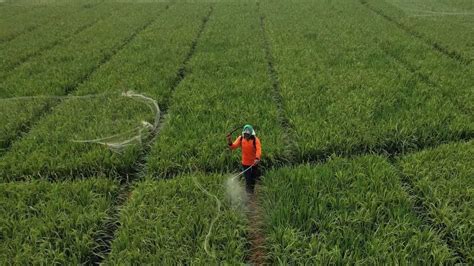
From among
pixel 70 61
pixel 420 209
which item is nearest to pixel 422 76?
pixel 420 209

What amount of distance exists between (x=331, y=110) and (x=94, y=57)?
6.24 meters

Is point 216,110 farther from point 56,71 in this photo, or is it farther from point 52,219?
point 56,71

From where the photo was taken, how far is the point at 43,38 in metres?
11.5

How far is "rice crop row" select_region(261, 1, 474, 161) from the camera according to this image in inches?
202

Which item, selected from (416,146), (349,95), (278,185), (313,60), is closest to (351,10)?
(313,60)

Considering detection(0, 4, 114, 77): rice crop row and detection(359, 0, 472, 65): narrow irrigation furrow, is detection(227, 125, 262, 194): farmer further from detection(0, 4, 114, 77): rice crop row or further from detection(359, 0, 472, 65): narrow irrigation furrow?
detection(359, 0, 472, 65): narrow irrigation furrow

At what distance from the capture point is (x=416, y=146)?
508 cm

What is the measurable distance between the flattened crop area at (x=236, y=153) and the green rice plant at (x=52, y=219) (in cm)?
2

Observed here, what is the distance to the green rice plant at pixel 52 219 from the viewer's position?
131 inches

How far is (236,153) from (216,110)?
1428mm

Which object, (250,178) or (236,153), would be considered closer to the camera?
(250,178)

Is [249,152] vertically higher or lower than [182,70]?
higher

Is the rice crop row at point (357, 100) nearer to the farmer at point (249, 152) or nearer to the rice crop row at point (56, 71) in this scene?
the farmer at point (249, 152)

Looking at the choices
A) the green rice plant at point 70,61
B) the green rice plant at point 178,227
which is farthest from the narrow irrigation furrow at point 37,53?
the green rice plant at point 178,227
